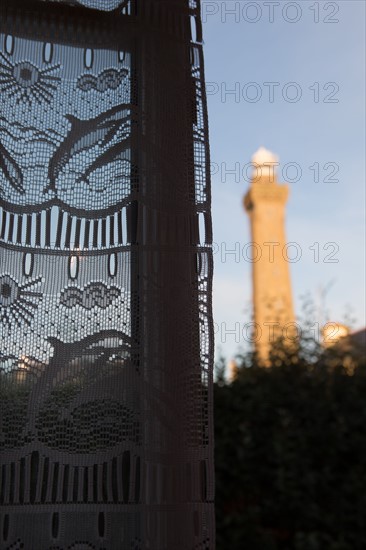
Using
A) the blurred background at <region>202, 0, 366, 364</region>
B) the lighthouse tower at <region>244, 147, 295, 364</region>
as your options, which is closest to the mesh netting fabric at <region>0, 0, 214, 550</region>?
the blurred background at <region>202, 0, 366, 364</region>

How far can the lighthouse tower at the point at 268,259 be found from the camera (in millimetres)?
2092

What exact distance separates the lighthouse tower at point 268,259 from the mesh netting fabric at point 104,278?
0.94 metres

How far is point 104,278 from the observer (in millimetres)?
789

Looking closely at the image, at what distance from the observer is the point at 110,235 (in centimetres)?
81

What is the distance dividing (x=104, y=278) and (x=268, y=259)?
226cm

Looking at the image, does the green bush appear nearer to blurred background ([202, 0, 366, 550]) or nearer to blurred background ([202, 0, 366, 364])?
blurred background ([202, 0, 366, 550])

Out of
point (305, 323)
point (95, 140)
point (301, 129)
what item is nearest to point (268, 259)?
point (305, 323)

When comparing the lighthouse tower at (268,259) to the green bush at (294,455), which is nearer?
the green bush at (294,455)

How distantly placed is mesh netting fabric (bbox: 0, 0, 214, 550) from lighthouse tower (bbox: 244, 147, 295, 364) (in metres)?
0.94

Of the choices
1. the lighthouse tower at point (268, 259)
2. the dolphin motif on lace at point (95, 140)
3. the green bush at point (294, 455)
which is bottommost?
the green bush at point (294, 455)

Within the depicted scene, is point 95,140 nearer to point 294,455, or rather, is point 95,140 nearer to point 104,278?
point 104,278

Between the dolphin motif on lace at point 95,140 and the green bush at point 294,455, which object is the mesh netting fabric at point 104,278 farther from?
the green bush at point 294,455

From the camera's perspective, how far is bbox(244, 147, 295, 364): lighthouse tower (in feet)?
6.86

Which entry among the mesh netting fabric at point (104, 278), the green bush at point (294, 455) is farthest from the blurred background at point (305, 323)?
the mesh netting fabric at point (104, 278)
